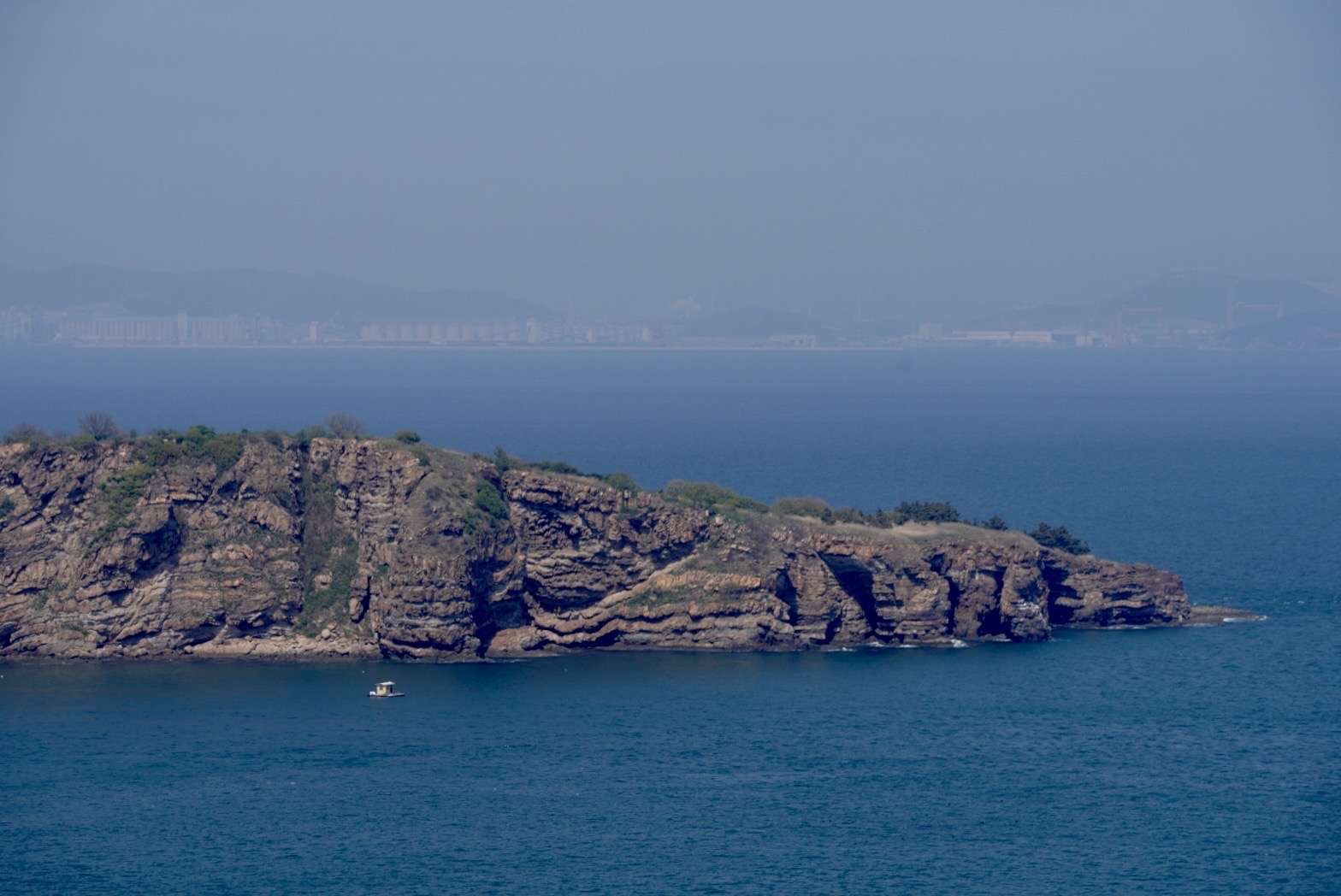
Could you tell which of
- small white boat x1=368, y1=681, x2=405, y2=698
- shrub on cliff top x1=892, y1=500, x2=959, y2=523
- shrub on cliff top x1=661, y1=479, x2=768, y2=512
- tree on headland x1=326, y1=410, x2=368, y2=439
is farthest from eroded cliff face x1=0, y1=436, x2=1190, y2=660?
small white boat x1=368, y1=681, x2=405, y2=698

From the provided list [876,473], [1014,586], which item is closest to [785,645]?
[1014,586]

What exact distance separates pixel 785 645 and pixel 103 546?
103 feet

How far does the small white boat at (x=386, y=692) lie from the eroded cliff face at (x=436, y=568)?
19.7ft

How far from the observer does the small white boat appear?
2810 inches

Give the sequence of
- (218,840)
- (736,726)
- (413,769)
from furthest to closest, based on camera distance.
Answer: (736,726), (413,769), (218,840)

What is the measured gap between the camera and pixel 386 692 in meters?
71.6

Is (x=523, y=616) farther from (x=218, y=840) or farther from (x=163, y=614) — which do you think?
(x=218, y=840)

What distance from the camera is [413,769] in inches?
2414

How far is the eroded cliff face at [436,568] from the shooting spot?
3091 inches

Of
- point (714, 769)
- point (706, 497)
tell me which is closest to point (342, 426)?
point (706, 497)

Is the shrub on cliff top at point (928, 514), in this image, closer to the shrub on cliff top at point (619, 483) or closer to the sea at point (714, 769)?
the sea at point (714, 769)

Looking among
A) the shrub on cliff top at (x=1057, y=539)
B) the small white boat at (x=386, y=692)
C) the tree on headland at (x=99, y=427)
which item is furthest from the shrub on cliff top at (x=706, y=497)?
the tree on headland at (x=99, y=427)

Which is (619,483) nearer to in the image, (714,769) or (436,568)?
(436,568)

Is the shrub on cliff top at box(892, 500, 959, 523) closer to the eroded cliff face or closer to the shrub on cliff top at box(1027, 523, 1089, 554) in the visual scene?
the eroded cliff face
